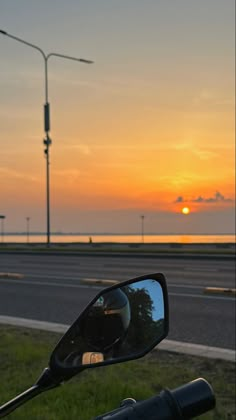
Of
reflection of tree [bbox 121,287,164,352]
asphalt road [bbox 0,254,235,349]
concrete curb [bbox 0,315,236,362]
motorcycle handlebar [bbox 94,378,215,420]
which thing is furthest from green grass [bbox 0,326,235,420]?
motorcycle handlebar [bbox 94,378,215,420]

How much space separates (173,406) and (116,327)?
0.28 meters

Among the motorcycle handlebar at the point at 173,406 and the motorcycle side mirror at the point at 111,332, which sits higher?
the motorcycle side mirror at the point at 111,332

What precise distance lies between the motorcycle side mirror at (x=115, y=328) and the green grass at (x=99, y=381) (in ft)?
8.74

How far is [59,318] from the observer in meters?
9.06

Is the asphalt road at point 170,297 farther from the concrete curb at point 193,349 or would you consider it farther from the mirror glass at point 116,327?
the mirror glass at point 116,327

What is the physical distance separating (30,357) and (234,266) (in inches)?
582

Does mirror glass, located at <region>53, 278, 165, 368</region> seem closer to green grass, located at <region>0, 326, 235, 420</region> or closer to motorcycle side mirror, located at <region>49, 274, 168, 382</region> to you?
motorcycle side mirror, located at <region>49, 274, 168, 382</region>

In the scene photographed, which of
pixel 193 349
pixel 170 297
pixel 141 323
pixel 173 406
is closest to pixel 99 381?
pixel 193 349

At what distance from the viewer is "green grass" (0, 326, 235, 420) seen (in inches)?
164

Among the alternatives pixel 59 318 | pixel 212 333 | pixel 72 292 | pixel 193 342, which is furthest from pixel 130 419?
pixel 72 292

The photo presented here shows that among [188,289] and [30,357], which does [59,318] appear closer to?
[30,357]

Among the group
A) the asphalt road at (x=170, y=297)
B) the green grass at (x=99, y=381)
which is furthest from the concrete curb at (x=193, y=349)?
the asphalt road at (x=170, y=297)

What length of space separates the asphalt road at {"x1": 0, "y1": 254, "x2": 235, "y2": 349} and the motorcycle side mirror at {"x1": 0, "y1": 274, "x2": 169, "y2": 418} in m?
5.64

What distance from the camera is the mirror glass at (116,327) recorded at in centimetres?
144
